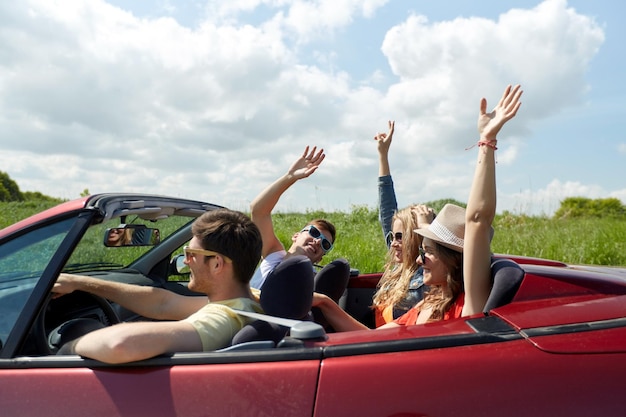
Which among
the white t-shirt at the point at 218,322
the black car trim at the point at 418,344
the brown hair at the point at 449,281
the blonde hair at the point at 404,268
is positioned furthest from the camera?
the blonde hair at the point at 404,268

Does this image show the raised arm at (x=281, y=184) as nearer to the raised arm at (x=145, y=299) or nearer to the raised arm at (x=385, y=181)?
the raised arm at (x=145, y=299)

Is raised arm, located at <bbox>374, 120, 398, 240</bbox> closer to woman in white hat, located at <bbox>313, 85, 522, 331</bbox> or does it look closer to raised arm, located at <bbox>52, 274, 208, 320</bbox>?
woman in white hat, located at <bbox>313, 85, 522, 331</bbox>

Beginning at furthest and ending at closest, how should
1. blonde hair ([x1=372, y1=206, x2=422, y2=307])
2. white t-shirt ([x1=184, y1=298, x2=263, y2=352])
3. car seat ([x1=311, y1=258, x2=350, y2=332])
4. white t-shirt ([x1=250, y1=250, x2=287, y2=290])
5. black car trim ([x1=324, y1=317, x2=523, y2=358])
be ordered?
white t-shirt ([x1=250, y1=250, x2=287, y2=290]) → blonde hair ([x1=372, y1=206, x2=422, y2=307]) → car seat ([x1=311, y1=258, x2=350, y2=332]) → white t-shirt ([x1=184, y1=298, x2=263, y2=352]) → black car trim ([x1=324, y1=317, x2=523, y2=358])

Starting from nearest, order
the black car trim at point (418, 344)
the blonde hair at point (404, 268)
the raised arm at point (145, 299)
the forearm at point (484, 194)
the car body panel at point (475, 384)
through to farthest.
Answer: the car body panel at point (475, 384) < the black car trim at point (418, 344) < the forearm at point (484, 194) < the raised arm at point (145, 299) < the blonde hair at point (404, 268)

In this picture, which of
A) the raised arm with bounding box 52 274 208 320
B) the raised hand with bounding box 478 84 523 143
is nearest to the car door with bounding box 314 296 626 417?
the raised hand with bounding box 478 84 523 143

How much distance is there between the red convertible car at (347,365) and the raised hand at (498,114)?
0.51m

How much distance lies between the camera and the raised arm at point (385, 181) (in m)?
4.29

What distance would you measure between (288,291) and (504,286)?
29.8 inches

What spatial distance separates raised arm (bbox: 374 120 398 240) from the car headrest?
2205 mm

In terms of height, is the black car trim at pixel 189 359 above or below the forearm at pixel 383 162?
below

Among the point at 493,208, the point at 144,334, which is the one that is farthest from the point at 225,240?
the point at 493,208

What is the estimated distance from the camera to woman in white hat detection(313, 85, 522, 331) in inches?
84.4

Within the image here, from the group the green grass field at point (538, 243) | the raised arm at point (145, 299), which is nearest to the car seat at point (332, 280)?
the raised arm at point (145, 299)

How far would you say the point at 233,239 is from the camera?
2.20 meters
